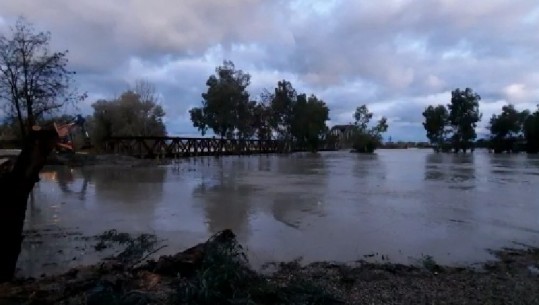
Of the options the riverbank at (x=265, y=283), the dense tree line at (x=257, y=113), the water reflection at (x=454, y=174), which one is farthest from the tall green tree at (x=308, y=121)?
the riverbank at (x=265, y=283)

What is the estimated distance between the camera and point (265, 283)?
16.5 feet

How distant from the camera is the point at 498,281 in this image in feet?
18.8

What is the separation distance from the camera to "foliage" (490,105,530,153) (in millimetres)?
91875

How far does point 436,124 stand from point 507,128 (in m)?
14.4

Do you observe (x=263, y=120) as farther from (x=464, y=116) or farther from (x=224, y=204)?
(x=224, y=204)

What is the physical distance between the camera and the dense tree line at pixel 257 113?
71500mm

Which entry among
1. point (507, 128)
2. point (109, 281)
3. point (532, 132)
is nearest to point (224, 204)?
point (109, 281)

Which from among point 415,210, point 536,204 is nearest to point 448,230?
point 415,210

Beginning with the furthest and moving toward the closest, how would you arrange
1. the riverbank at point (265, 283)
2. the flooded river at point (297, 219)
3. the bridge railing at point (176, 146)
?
1. the bridge railing at point (176, 146)
2. the flooded river at point (297, 219)
3. the riverbank at point (265, 283)

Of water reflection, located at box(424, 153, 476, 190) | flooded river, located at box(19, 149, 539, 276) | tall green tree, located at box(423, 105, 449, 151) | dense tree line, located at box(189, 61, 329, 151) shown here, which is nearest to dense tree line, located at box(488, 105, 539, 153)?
tall green tree, located at box(423, 105, 449, 151)

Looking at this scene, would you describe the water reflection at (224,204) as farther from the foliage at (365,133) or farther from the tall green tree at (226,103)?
the foliage at (365,133)

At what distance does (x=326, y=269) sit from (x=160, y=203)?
304 inches

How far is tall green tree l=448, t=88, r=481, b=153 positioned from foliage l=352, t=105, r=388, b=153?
15.4 m

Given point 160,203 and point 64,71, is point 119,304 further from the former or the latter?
point 64,71
